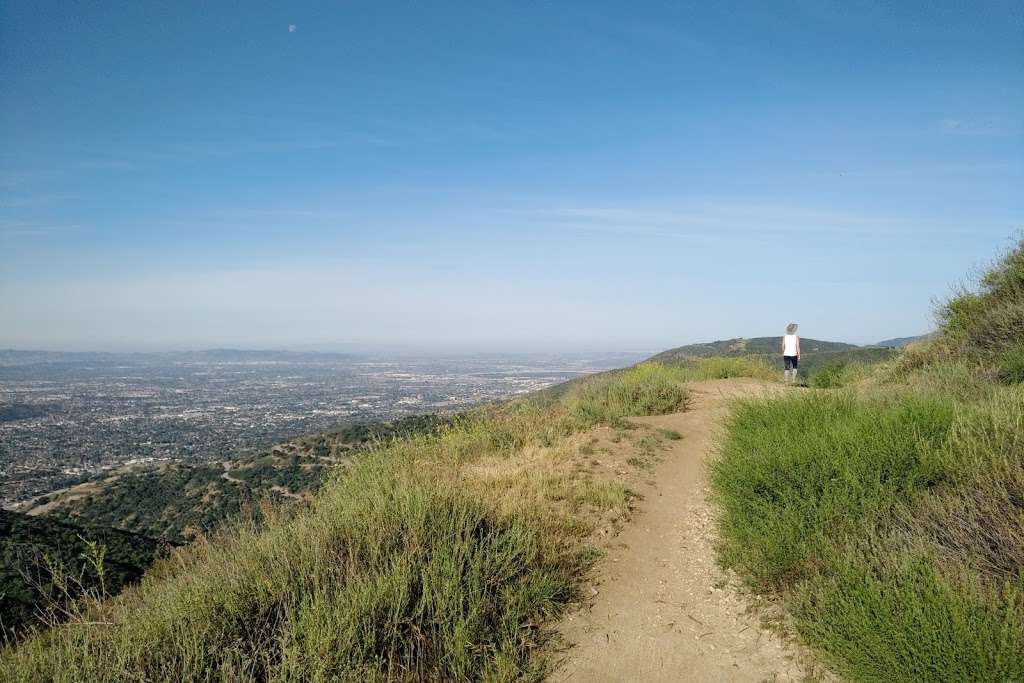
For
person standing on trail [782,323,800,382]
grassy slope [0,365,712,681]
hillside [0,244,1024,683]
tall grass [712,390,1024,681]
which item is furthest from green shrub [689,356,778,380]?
grassy slope [0,365,712,681]

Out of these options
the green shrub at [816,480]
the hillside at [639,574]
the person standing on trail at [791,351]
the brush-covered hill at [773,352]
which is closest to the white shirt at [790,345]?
the person standing on trail at [791,351]

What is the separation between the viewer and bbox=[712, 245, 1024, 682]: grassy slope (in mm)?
2916

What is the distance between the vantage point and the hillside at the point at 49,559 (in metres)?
6.27

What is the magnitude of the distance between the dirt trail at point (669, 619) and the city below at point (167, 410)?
6.32 m

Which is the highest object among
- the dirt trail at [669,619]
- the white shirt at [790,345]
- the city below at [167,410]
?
the white shirt at [790,345]

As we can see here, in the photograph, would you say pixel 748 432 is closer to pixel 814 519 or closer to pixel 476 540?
pixel 814 519

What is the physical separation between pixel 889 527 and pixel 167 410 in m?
46.3

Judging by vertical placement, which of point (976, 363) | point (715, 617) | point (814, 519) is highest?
point (976, 363)

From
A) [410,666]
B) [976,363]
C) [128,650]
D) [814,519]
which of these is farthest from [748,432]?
[976,363]

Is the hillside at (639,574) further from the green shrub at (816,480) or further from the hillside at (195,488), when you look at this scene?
the hillside at (195,488)

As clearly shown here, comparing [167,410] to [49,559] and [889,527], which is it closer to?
[49,559]

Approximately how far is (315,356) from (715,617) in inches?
4830

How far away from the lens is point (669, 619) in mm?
4613

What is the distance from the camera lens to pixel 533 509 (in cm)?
595
